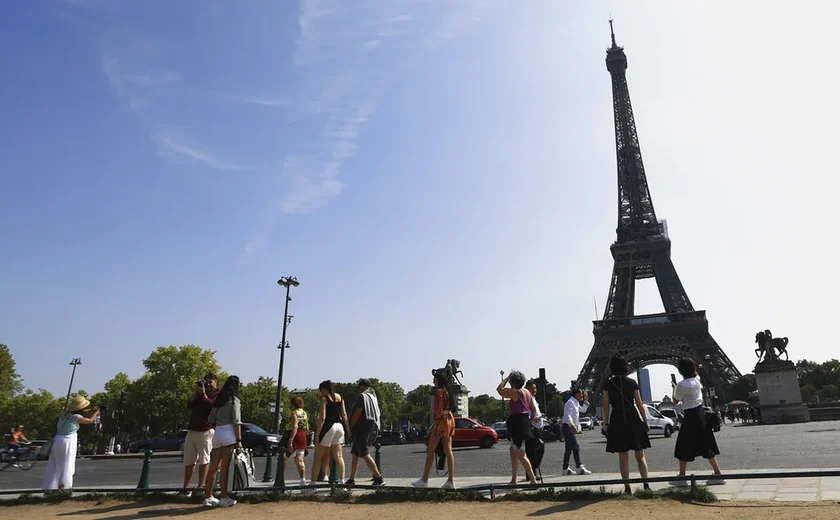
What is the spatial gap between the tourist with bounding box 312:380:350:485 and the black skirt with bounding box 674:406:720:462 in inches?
186

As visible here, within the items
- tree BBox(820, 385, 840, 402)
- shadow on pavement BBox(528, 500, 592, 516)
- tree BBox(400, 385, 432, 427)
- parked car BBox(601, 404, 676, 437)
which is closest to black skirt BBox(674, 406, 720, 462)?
shadow on pavement BBox(528, 500, 592, 516)

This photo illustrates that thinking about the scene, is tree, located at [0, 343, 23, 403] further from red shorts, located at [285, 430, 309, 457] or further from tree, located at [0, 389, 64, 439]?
red shorts, located at [285, 430, 309, 457]

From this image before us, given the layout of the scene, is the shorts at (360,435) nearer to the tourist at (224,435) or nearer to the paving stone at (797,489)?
the tourist at (224,435)

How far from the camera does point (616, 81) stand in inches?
3098

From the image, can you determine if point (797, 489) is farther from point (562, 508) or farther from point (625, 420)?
point (562, 508)

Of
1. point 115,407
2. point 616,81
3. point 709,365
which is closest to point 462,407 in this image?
point 709,365

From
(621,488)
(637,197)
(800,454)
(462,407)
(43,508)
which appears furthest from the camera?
(637,197)

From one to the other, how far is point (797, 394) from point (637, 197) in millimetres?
39050

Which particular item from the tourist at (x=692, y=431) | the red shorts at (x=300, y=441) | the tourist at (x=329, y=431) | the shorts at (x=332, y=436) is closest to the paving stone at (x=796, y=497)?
the tourist at (x=692, y=431)

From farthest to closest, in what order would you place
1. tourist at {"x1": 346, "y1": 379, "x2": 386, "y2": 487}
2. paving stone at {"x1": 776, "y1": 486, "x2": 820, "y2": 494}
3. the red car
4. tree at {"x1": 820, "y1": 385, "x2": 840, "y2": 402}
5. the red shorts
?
1. tree at {"x1": 820, "y1": 385, "x2": 840, "y2": 402}
2. the red car
3. the red shorts
4. tourist at {"x1": 346, "y1": 379, "x2": 386, "y2": 487}
5. paving stone at {"x1": 776, "y1": 486, "x2": 820, "y2": 494}

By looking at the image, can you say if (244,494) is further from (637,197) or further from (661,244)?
(637,197)

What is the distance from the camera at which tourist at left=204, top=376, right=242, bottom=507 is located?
7.65 metres

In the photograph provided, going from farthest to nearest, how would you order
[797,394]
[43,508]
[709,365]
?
[709,365] → [797,394] → [43,508]

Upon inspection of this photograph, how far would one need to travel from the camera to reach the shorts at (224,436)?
25.0ft
